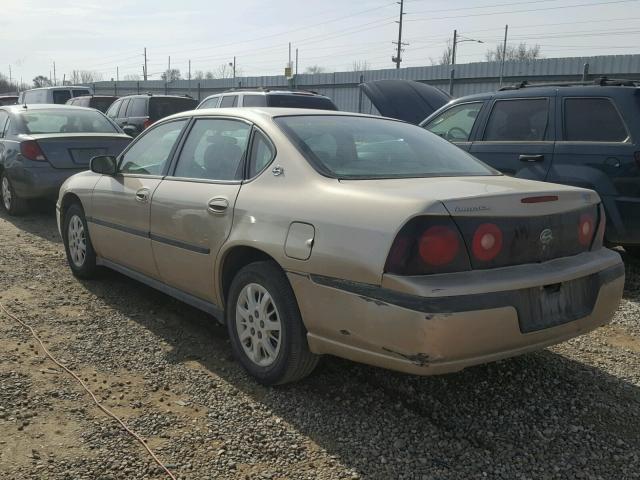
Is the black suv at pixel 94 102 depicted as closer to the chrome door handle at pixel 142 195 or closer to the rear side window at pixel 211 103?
the rear side window at pixel 211 103

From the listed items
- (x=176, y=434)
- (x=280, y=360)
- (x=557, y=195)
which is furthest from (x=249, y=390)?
(x=557, y=195)

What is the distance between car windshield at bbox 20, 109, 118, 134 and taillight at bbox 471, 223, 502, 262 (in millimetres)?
7342

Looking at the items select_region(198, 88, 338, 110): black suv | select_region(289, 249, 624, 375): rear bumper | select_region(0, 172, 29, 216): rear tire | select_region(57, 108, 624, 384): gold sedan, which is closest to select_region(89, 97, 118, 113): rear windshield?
select_region(198, 88, 338, 110): black suv

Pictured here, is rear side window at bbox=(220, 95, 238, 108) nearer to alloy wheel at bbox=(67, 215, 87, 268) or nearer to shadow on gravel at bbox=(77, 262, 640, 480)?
alloy wheel at bbox=(67, 215, 87, 268)

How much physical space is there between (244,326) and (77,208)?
8.59 feet

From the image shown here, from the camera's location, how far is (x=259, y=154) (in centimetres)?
359

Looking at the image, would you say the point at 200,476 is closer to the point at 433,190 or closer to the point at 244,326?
the point at 244,326

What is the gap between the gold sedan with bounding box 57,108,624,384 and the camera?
267 cm

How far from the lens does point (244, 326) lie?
11.5 feet

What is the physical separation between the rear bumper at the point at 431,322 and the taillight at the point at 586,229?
17 centimetres

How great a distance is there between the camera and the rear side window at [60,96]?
20428 mm

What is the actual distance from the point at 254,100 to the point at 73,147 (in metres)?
3.58

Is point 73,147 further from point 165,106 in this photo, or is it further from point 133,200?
point 165,106

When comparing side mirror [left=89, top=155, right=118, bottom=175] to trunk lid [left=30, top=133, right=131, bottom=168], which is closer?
side mirror [left=89, top=155, right=118, bottom=175]
